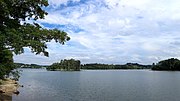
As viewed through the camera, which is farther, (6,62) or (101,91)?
(101,91)

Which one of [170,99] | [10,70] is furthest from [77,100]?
[10,70]

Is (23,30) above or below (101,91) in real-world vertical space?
above

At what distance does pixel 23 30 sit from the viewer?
15.7 meters

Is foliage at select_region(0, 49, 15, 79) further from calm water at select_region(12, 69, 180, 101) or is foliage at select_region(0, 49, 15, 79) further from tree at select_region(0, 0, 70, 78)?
calm water at select_region(12, 69, 180, 101)

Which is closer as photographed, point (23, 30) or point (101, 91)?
point (23, 30)

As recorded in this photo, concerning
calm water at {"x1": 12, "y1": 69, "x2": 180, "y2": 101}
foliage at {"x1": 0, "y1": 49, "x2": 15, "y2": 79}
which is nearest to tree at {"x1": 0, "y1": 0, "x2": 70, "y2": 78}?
foliage at {"x1": 0, "y1": 49, "x2": 15, "y2": 79}

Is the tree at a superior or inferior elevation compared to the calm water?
superior

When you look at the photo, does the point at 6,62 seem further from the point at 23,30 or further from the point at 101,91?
the point at 101,91

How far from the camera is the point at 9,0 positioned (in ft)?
50.8

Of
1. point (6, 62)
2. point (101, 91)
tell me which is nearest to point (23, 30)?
point (6, 62)

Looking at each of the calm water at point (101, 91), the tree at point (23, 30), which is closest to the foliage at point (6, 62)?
the tree at point (23, 30)

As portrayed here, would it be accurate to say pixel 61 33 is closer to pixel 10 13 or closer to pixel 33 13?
pixel 33 13

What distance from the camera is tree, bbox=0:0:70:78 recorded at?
14.6m

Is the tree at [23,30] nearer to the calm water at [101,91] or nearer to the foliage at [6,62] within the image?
the foliage at [6,62]
